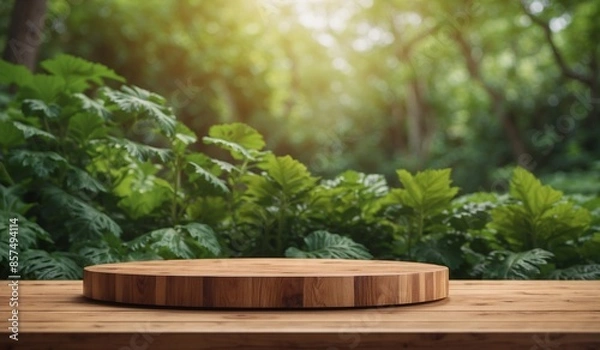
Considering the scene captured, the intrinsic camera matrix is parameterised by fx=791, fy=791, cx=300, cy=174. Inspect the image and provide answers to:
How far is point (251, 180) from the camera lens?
4.64 m

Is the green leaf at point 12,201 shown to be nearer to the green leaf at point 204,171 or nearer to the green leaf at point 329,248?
the green leaf at point 204,171

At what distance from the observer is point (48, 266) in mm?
4082

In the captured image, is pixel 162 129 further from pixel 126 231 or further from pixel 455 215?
pixel 455 215

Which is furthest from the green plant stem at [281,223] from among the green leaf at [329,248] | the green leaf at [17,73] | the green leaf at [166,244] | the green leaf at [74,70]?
the green leaf at [17,73]

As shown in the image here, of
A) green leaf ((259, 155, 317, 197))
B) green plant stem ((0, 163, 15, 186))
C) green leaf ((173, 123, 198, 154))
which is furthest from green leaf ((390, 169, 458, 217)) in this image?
green plant stem ((0, 163, 15, 186))

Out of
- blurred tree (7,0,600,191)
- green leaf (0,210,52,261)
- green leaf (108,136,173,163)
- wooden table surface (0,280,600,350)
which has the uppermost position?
blurred tree (7,0,600,191)

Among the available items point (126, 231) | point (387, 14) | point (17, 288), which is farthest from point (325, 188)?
point (387, 14)

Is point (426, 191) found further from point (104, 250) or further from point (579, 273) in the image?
point (104, 250)

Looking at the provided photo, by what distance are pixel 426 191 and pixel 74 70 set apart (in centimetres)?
228

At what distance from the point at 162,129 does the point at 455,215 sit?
173cm

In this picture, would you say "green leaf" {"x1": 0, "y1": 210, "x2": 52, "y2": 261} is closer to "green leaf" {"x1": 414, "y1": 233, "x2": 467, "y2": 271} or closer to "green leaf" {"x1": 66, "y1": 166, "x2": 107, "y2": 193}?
"green leaf" {"x1": 66, "y1": 166, "x2": 107, "y2": 193}

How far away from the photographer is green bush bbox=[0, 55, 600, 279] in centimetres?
431

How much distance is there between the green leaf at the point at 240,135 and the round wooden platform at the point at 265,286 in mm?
1870

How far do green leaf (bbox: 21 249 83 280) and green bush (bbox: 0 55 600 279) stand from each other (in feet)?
0.05
